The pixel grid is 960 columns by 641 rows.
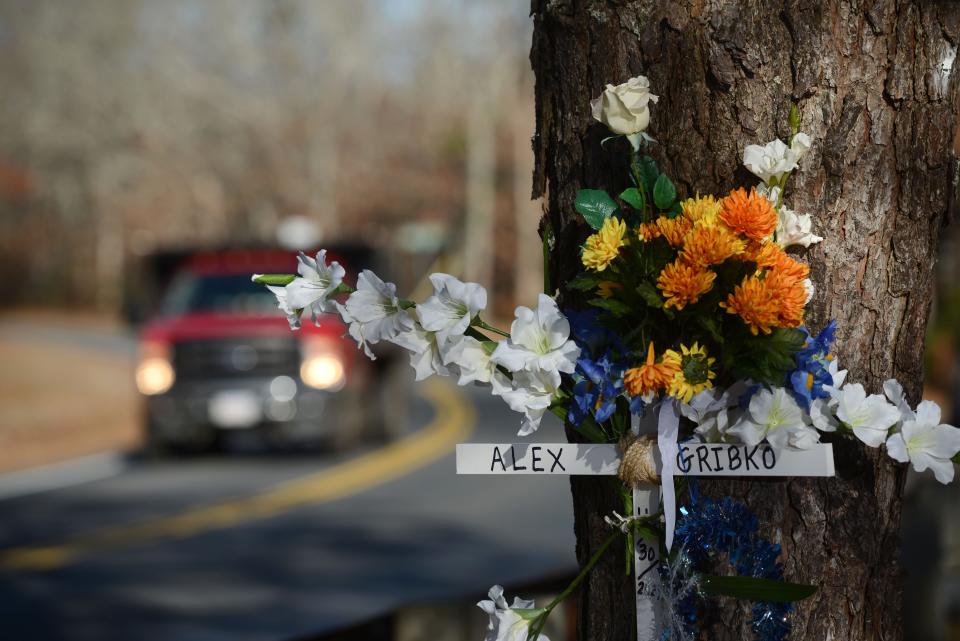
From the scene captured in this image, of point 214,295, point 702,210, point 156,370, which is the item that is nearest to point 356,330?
point 702,210

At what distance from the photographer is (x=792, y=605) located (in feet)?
8.38

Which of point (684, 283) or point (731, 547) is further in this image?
point (731, 547)

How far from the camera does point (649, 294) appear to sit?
2.35 meters

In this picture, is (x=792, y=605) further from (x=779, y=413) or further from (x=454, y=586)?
(x=454, y=586)

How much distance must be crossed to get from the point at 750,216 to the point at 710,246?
10 centimetres

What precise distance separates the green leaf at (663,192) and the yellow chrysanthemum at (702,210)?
4cm

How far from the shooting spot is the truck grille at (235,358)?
13469 millimetres

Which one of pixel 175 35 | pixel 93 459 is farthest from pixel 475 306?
pixel 175 35

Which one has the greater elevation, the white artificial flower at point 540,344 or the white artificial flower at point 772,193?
the white artificial flower at point 772,193

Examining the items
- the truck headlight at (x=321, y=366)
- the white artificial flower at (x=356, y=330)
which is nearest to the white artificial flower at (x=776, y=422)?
the white artificial flower at (x=356, y=330)

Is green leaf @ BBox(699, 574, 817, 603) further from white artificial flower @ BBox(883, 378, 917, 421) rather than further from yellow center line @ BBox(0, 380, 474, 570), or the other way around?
yellow center line @ BBox(0, 380, 474, 570)

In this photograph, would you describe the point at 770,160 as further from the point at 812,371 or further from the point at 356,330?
the point at 356,330

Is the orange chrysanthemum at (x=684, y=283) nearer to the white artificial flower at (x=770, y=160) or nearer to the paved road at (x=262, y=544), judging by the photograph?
the white artificial flower at (x=770, y=160)

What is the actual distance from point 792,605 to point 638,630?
0.30 m
